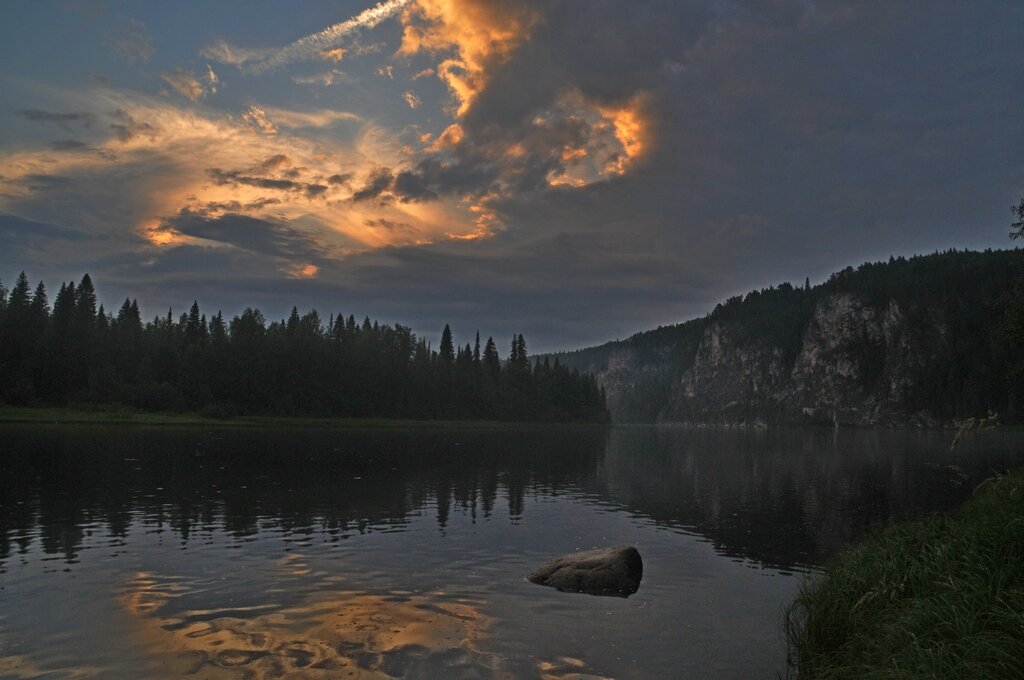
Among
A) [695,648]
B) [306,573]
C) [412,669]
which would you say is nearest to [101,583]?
[306,573]

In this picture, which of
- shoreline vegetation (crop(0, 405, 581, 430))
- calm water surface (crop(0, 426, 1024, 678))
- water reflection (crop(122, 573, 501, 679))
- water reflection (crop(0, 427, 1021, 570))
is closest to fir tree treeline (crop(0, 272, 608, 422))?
shoreline vegetation (crop(0, 405, 581, 430))

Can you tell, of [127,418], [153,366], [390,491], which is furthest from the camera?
[153,366]

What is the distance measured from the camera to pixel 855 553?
22.0 m

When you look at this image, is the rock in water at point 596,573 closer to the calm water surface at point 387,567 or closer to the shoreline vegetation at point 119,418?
the calm water surface at point 387,567

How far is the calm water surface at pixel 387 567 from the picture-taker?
676 inches

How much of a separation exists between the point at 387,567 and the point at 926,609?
1979 centimetres

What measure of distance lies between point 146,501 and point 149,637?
2734 cm

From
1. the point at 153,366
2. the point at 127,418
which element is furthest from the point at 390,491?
the point at 153,366

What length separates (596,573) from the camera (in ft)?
83.6

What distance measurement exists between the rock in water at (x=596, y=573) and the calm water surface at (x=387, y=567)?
726mm

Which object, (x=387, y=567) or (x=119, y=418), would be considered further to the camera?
(x=119, y=418)

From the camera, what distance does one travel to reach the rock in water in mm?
24984

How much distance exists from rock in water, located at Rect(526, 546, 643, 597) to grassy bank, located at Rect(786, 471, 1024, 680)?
6.36 meters

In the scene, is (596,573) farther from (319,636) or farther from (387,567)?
(319,636)
